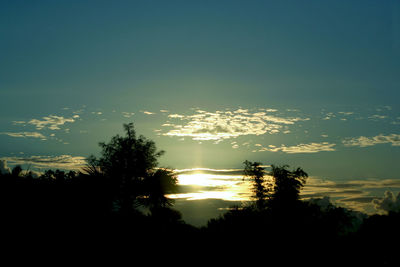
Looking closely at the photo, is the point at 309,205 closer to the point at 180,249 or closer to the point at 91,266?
the point at 180,249

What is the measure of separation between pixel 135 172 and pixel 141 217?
36.2 ft

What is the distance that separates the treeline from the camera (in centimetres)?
1475

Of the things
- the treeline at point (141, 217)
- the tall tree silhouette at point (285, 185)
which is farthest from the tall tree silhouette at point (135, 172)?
the tall tree silhouette at point (285, 185)

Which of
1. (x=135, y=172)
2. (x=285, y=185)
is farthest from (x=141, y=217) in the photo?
(x=285, y=185)

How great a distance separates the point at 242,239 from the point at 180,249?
5.21 m

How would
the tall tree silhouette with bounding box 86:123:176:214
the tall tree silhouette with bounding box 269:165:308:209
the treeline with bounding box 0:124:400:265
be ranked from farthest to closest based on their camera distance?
the tall tree silhouette with bounding box 269:165:308:209, the tall tree silhouette with bounding box 86:123:176:214, the treeline with bounding box 0:124:400:265

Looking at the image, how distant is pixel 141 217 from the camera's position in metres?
21.6

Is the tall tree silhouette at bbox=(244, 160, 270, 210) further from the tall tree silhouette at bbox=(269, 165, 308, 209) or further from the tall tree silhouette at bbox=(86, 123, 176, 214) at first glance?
the tall tree silhouette at bbox=(86, 123, 176, 214)

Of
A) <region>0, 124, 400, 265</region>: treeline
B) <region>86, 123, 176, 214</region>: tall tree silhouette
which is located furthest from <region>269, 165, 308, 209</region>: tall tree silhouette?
<region>86, 123, 176, 214</region>: tall tree silhouette

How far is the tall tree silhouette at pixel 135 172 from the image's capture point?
96.1 ft

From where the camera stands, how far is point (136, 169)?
32.4 meters

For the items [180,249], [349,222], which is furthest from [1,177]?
[349,222]

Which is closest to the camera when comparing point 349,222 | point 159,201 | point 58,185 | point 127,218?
point 58,185

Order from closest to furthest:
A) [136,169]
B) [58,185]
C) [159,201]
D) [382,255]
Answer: [58,185]
[382,255]
[159,201]
[136,169]
